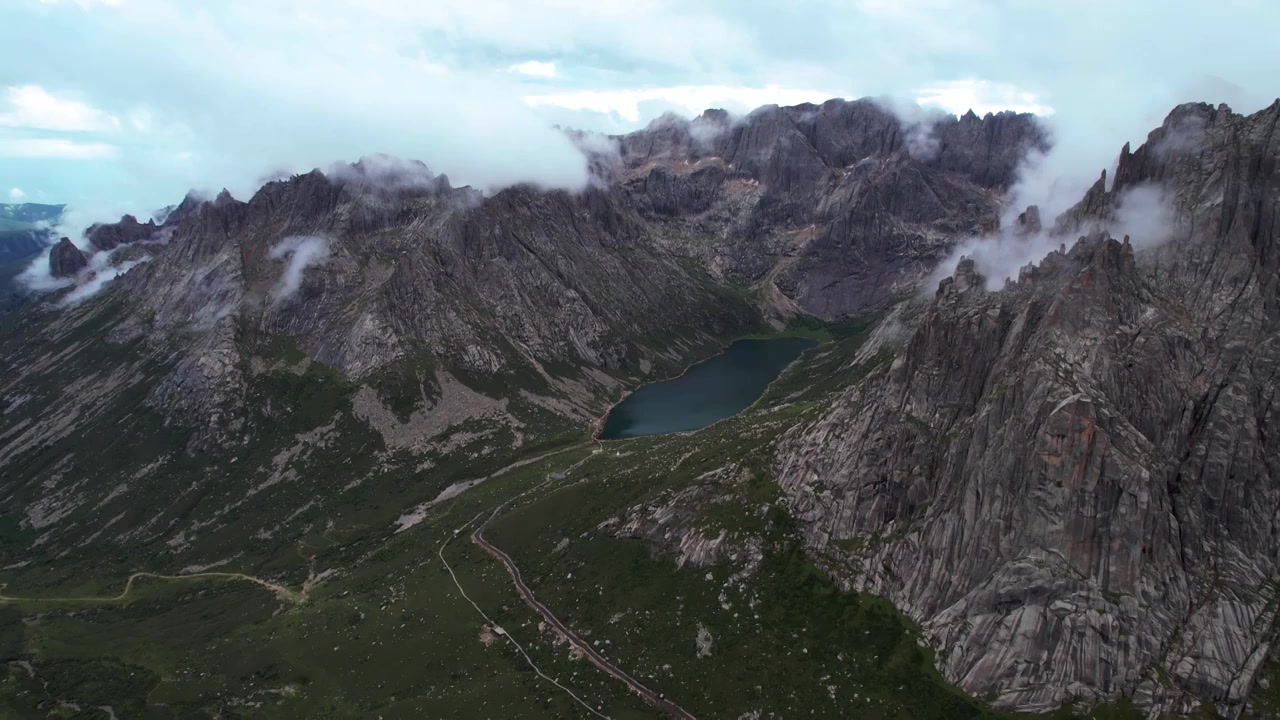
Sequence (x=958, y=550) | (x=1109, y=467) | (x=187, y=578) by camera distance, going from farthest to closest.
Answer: (x=187, y=578)
(x=958, y=550)
(x=1109, y=467)

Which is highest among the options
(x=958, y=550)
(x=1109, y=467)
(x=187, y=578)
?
(x=1109, y=467)

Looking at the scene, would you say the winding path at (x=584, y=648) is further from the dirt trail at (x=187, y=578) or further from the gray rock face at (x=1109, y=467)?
the dirt trail at (x=187, y=578)

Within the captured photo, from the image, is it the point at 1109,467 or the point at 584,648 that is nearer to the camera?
the point at 1109,467

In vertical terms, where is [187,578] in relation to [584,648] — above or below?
below

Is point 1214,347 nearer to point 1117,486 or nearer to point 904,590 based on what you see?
point 1117,486

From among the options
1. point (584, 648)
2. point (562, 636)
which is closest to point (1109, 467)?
point (584, 648)

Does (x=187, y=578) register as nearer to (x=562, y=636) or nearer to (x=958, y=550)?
(x=562, y=636)

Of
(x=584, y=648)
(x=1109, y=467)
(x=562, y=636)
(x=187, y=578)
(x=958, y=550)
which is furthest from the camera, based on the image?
(x=187, y=578)

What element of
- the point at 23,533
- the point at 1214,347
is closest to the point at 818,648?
the point at 1214,347
